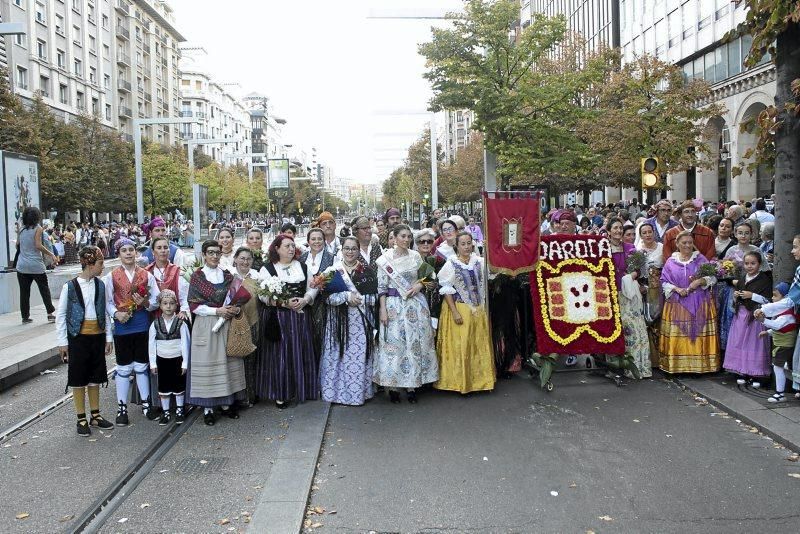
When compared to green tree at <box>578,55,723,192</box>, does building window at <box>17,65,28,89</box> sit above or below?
above

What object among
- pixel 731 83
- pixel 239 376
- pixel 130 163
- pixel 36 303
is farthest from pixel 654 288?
pixel 130 163

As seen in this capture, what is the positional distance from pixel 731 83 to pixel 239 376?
31.3m

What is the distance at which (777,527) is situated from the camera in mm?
4574

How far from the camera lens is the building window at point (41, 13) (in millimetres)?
45938

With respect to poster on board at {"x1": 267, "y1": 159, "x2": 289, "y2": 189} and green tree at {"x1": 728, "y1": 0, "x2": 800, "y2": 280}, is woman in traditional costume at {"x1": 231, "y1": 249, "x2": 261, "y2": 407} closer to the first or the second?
green tree at {"x1": 728, "y1": 0, "x2": 800, "y2": 280}

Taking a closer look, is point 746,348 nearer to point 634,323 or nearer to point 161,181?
point 634,323

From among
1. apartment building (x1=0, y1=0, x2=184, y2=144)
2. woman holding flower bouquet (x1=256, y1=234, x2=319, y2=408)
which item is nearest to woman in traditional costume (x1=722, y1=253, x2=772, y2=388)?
woman holding flower bouquet (x1=256, y1=234, x2=319, y2=408)

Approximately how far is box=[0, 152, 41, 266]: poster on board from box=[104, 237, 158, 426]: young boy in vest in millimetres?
8421

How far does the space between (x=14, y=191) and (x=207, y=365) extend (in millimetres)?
9679

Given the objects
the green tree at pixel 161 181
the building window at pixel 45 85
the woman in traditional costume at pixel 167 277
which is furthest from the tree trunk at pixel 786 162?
the building window at pixel 45 85

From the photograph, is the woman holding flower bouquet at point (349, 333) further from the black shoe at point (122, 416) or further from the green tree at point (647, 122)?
the green tree at point (647, 122)

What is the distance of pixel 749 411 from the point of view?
698 centimetres

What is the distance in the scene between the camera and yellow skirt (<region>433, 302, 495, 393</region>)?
25.4 feet

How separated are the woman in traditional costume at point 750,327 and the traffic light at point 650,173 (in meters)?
5.48
